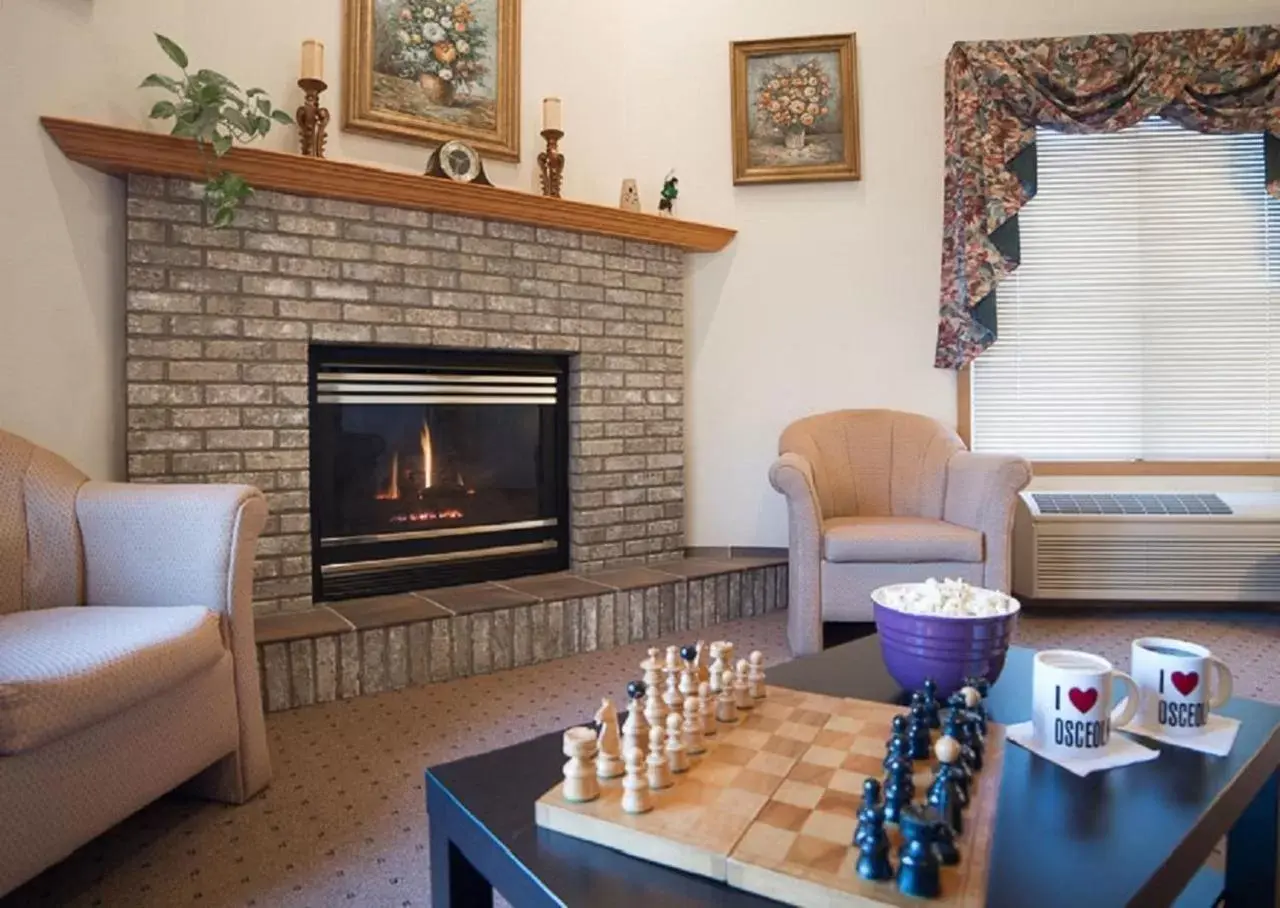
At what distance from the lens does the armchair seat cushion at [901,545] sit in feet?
8.42

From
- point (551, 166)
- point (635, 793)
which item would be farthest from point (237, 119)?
point (635, 793)

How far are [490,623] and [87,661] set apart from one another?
1.36 metres

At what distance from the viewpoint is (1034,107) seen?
330cm

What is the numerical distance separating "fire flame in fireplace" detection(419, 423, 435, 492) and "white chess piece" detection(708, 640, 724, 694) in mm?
1972

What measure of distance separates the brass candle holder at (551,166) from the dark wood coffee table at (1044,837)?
252cm

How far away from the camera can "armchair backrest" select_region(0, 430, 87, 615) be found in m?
1.71

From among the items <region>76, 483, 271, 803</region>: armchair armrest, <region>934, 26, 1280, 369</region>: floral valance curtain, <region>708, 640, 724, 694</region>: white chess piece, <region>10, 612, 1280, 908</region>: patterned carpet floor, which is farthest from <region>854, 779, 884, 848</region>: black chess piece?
<region>934, 26, 1280, 369</region>: floral valance curtain

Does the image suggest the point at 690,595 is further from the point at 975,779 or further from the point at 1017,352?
the point at 975,779

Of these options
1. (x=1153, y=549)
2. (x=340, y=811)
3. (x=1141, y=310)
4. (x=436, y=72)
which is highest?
(x=436, y=72)

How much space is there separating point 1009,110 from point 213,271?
2.99 m

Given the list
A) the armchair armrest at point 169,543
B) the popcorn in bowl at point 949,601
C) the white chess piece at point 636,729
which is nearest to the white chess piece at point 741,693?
the white chess piece at point 636,729

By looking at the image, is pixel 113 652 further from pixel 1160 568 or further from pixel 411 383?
pixel 1160 568

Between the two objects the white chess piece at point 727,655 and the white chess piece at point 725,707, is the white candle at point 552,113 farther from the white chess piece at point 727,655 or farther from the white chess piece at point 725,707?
the white chess piece at point 725,707

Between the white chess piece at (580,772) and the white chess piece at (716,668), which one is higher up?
the white chess piece at (716,668)
